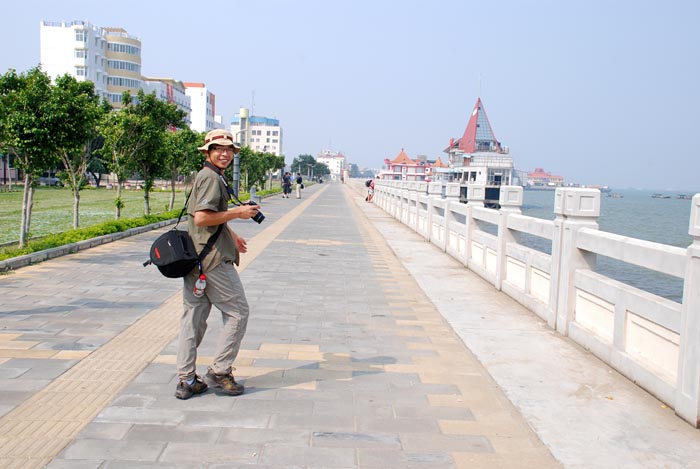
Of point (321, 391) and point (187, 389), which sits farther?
point (321, 391)

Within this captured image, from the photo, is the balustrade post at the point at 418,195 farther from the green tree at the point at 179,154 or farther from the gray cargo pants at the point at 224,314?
the gray cargo pants at the point at 224,314

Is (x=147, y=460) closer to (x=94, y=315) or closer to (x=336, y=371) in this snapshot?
(x=336, y=371)

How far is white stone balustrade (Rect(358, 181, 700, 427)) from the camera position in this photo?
4262 mm

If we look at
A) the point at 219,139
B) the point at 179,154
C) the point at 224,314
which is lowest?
the point at 224,314

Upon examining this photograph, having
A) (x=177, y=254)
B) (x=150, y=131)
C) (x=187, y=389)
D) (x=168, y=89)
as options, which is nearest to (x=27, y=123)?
(x=150, y=131)

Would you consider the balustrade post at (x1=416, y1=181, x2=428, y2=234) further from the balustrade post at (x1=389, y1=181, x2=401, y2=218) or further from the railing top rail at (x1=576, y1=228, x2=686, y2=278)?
the railing top rail at (x1=576, y1=228, x2=686, y2=278)

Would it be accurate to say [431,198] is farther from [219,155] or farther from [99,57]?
[99,57]

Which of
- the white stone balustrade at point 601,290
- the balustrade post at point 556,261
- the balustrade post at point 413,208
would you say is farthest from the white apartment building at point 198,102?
the balustrade post at point 556,261

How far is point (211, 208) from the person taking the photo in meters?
4.22

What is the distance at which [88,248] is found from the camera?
40.7 feet

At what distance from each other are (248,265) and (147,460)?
7680 mm

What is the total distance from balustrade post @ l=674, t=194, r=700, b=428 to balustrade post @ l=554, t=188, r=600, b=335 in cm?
199

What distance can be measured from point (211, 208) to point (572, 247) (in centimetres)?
369

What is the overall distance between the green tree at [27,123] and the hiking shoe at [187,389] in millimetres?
7894
